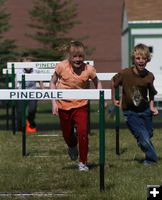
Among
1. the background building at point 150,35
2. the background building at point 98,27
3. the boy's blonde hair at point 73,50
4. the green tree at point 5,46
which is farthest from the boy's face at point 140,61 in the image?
the background building at point 98,27

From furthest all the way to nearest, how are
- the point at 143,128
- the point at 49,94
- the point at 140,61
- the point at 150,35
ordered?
the point at 150,35
the point at 143,128
the point at 140,61
the point at 49,94

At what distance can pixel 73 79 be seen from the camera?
986 centimetres

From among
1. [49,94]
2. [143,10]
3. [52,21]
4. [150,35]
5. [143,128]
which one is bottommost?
[143,128]

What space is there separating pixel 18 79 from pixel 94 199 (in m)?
7.40

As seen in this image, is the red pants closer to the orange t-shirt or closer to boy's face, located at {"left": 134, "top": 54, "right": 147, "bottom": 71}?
the orange t-shirt

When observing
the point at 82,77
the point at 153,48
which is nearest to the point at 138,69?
the point at 82,77

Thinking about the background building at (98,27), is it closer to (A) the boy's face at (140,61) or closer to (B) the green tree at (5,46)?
(B) the green tree at (5,46)

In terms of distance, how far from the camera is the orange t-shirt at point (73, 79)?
9844 mm

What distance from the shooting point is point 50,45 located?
35.8m

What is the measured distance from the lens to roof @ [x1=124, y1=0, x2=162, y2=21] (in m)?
30.4

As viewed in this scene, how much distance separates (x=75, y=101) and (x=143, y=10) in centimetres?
2223

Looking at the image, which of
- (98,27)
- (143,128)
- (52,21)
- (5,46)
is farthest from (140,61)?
(98,27)

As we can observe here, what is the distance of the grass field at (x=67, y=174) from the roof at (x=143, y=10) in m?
17.3

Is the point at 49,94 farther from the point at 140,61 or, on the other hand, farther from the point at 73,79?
the point at 140,61
